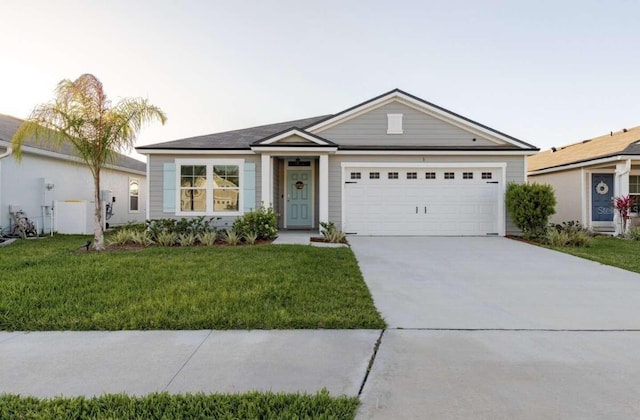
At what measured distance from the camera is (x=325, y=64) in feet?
49.2

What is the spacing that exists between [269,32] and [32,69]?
25.9 feet

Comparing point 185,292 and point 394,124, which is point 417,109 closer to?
point 394,124

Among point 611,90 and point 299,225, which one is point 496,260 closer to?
point 299,225

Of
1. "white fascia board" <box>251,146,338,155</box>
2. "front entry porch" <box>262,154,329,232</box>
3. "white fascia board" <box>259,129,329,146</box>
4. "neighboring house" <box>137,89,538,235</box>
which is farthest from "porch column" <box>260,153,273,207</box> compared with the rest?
"front entry porch" <box>262,154,329,232</box>

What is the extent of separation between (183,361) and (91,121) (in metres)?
7.98

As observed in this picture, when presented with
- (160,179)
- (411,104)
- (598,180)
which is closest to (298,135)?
(411,104)

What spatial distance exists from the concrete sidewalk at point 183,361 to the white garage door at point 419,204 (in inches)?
345

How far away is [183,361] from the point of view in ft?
10.3

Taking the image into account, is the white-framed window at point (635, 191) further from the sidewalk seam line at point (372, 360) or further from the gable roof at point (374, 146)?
the sidewalk seam line at point (372, 360)

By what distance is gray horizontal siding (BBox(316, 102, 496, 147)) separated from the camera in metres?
12.8

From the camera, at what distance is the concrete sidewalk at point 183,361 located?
2.72 meters

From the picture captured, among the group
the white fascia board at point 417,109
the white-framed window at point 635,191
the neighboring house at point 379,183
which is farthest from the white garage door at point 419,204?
the white-framed window at point 635,191

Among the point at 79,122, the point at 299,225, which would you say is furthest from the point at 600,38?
the point at 79,122

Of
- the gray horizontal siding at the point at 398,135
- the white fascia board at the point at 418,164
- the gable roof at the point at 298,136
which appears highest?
the gray horizontal siding at the point at 398,135
